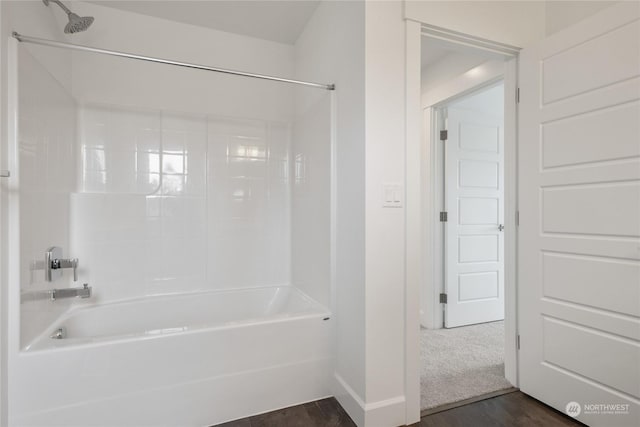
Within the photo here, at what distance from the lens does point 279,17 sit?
→ 7.59 feet

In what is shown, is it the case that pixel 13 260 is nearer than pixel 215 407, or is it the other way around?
pixel 13 260

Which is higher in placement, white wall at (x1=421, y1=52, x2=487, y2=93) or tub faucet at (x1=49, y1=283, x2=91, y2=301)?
white wall at (x1=421, y1=52, x2=487, y2=93)

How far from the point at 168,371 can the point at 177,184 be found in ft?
4.31

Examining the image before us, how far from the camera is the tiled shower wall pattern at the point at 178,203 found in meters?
2.17

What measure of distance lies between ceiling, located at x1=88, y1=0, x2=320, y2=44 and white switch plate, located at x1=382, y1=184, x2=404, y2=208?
4.70ft

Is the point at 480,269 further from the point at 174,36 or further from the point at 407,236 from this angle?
the point at 174,36

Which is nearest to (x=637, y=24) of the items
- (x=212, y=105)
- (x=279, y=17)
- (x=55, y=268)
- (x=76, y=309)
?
(x=279, y=17)

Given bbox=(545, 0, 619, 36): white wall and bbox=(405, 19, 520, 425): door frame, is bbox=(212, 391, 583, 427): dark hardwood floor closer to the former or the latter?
bbox=(405, 19, 520, 425): door frame

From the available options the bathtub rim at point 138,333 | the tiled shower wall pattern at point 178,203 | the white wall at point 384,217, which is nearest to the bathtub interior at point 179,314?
the bathtub rim at point 138,333

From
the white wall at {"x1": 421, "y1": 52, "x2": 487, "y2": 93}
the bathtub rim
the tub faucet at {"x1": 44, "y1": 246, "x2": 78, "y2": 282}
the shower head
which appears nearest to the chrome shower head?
the shower head

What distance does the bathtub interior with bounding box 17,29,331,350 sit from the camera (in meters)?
2.00

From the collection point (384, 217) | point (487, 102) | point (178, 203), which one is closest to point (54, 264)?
point (178, 203)

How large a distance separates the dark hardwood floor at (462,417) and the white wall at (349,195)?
4.2 inches

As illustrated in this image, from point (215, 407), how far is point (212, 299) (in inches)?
35.1
